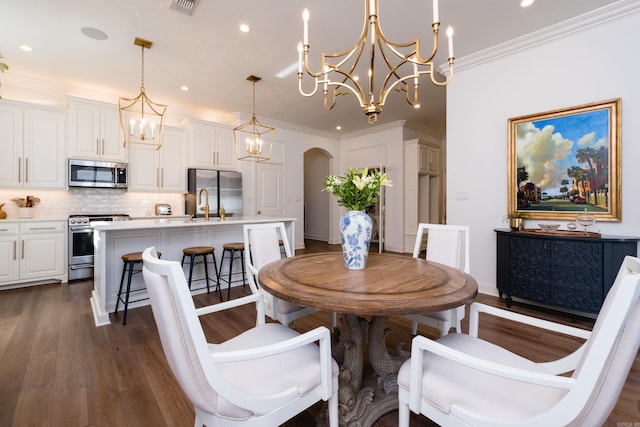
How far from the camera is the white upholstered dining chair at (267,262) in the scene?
1.83m

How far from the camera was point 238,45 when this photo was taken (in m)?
3.37

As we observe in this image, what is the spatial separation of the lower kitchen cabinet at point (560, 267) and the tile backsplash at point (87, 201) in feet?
18.2

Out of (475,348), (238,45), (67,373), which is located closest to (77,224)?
(67,373)

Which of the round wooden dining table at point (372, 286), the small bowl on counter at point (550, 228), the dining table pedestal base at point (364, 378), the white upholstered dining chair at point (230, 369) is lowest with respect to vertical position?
the dining table pedestal base at point (364, 378)

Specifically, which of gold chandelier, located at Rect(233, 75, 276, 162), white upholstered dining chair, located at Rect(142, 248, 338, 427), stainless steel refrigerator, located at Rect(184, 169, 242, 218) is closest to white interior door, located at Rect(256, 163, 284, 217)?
gold chandelier, located at Rect(233, 75, 276, 162)

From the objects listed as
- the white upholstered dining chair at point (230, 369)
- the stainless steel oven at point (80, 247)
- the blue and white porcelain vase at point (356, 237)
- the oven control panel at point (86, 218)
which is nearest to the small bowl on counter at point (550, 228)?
the blue and white porcelain vase at point (356, 237)

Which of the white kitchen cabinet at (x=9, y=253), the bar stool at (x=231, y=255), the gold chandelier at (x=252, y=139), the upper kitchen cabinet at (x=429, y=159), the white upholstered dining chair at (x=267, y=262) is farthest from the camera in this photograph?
the upper kitchen cabinet at (x=429, y=159)

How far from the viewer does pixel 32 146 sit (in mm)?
4027

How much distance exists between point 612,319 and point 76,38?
16.2 ft

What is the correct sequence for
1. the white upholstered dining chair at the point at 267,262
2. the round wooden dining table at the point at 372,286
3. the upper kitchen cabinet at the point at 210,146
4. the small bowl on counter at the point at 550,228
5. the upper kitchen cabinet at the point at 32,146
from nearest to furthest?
the round wooden dining table at the point at 372,286 < the white upholstered dining chair at the point at 267,262 < the small bowl on counter at the point at 550,228 < the upper kitchen cabinet at the point at 32,146 < the upper kitchen cabinet at the point at 210,146

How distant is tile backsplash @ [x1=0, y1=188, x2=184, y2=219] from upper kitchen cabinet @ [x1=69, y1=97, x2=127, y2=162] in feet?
2.14

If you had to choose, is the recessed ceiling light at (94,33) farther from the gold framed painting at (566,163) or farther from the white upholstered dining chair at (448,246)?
the gold framed painting at (566,163)

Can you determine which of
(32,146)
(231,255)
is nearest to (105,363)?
(231,255)

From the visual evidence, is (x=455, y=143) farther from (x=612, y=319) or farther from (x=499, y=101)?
(x=612, y=319)
